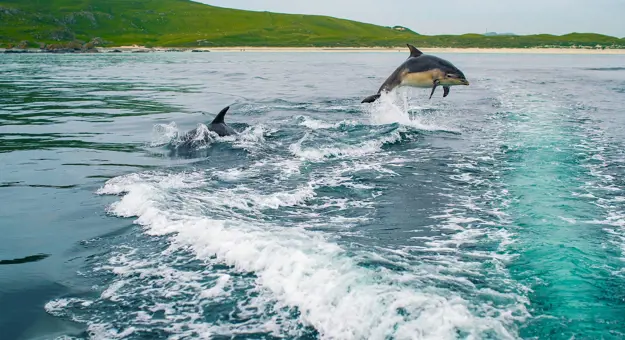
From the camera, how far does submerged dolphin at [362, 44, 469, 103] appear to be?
50.9 ft

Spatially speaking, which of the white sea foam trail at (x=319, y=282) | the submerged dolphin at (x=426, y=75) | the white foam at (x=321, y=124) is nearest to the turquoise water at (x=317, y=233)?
the white sea foam trail at (x=319, y=282)

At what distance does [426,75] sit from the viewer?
52.3 feet

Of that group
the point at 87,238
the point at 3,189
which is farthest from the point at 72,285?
the point at 3,189

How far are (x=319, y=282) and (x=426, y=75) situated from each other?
11.1m

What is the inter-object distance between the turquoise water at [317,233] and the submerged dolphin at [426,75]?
4.80ft

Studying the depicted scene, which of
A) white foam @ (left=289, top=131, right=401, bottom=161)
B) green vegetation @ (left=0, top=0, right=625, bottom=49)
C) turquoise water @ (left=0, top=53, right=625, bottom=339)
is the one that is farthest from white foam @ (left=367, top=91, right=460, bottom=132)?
green vegetation @ (left=0, top=0, right=625, bottom=49)

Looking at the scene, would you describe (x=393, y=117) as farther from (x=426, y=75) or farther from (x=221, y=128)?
(x=221, y=128)

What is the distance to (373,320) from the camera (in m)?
5.31

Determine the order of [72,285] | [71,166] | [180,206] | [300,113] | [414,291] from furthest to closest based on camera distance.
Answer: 1. [300,113]
2. [71,166]
3. [180,206]
4. [72,285]
5. [414,291]

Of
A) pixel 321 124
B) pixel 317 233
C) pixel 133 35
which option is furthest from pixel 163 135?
pixel 133 35

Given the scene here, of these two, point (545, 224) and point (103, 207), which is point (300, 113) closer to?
point (103, 207)

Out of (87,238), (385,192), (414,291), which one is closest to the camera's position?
(414,291)

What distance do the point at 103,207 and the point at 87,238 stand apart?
5.23 feet

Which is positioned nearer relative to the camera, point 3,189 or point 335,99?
point 3,189
